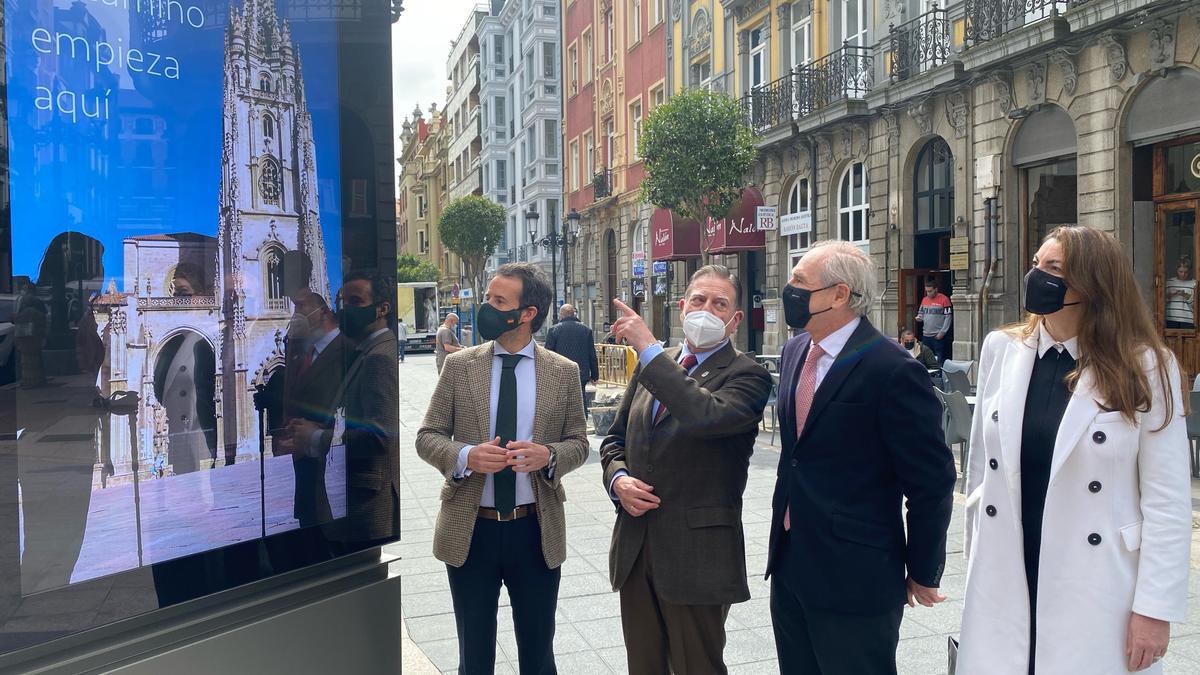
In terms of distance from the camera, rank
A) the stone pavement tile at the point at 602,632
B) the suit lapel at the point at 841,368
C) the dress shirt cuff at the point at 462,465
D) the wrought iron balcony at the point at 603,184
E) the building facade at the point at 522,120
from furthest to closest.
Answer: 1. the building facade at the point at 522,120
2. the wrought iron balcony at the point at 603,184
3. the stone pavement tile at the point at 602,632
4. the dress shirt cuff at the point at 462,465
5. the suit lapel at the point at 841,368

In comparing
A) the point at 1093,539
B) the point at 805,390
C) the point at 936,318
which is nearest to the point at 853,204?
the point at 936,318

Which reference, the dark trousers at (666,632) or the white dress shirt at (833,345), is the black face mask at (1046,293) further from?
the dark trousers at (666,632)

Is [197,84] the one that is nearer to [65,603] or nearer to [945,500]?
[65,603]

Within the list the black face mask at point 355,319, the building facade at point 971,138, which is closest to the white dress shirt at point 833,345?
the black face mask at point 355,319

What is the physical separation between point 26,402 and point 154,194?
1.71 feet

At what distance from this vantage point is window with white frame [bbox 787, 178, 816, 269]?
21.7 metres

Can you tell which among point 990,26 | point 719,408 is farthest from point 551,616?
point 990,26

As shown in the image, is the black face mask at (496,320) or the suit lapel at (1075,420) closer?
the suit lapel at (1075,420)

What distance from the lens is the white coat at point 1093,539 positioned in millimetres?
2459

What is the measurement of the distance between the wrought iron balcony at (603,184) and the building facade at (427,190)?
35.7 m

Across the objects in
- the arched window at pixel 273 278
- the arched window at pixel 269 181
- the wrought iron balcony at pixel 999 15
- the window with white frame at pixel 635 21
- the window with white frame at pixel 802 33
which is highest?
the window with white frame at pixel 635 21

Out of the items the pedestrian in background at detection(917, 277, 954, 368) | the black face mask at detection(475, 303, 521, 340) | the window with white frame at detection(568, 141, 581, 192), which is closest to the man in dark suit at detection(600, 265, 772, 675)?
the black face mask at detection(475, 303, 521, 340)

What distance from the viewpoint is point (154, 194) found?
2.03 meters

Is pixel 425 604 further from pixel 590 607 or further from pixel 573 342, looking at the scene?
pixel 573 342
